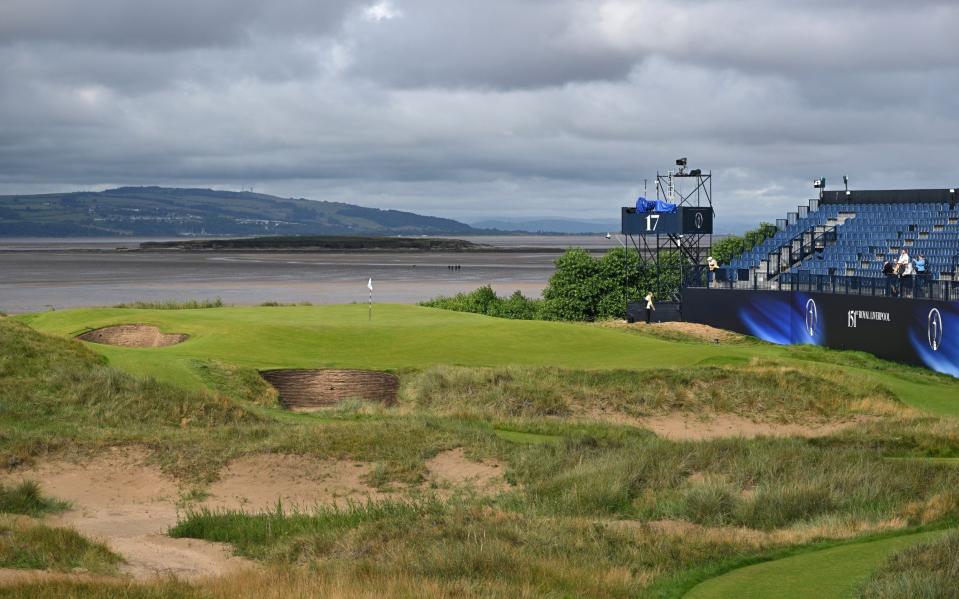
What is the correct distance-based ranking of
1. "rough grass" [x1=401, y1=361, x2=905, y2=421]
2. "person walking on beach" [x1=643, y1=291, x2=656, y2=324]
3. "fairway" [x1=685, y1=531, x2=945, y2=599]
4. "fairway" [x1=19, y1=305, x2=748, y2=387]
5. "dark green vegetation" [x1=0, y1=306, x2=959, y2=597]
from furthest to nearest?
1. "person walking on beach" [x1=643, y1=291, x2=656, y2=324]
2. "fairway" [x1=19, y1=305, x2=748, y2=387]
3. "rough grass" [x1=401, y1=361, x2=905, y2=421]
4. "dark green vegetation" [x1=0, y1=306, x2=959, y2=597]
5. "fairway" [x1=685, y1=531, x2=945, y2=599]

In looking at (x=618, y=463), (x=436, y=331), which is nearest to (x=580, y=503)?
(x=618, y=463)

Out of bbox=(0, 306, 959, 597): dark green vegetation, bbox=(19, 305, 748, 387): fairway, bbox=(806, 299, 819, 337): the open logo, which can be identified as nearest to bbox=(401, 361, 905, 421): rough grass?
bbox=(0, 306, 959, 597): dark green vegetation

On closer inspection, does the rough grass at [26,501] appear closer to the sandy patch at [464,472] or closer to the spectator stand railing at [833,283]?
the sandy patch at [464,472]

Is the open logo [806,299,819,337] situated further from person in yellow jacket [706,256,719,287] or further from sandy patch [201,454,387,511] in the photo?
sandy patch [201,454,387,511]

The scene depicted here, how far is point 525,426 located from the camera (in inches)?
1106

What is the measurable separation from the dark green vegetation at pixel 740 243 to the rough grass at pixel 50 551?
7033 cm

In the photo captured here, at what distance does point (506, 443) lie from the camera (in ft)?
80.6

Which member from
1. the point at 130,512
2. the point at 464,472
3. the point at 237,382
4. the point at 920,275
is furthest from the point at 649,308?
the point at 130,512

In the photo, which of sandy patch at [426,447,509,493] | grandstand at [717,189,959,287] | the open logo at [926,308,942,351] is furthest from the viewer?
grandstand at [717,189,959,287]

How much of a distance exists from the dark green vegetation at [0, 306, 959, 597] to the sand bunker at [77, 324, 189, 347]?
29.2 inches

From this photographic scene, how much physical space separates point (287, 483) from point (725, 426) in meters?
14.2

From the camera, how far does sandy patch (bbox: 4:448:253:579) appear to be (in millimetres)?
15539

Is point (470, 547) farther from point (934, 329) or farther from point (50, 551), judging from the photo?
point (934, 329)

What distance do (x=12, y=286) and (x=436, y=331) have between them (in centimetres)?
10446
